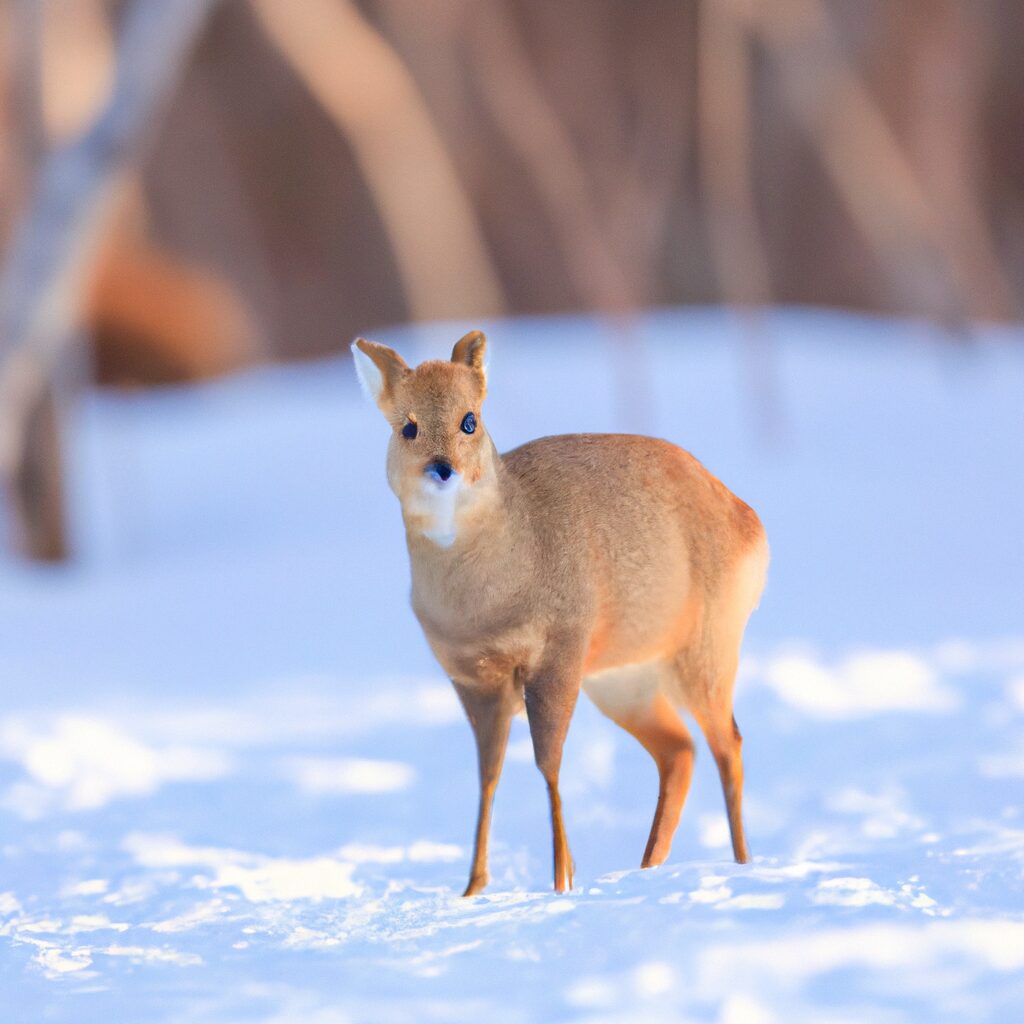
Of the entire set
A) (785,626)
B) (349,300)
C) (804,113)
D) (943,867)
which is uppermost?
(349,300)

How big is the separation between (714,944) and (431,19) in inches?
389

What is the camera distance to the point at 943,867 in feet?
5.93

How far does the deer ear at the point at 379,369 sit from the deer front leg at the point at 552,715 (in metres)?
0.32

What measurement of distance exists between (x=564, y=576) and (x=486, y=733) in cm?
19

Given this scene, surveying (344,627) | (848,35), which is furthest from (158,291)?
(848,35)

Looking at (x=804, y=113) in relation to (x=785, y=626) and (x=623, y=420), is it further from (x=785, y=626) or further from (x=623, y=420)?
(x=785, y=626)

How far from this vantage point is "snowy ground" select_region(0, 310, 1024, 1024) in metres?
1.46

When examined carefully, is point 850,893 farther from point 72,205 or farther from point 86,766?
point 72,205

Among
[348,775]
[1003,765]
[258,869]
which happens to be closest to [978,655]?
[1003,765]

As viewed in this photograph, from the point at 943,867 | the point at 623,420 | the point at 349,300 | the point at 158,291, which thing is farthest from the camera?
the point at 349,300

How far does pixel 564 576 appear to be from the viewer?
1.70 meters

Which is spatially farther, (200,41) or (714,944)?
(200,41)

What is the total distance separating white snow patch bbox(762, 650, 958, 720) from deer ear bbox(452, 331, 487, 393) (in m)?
1.40

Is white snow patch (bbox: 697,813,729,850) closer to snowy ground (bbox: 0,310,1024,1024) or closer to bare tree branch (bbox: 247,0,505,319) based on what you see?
snowy ground (bbox: 0,310,1024,1024)
